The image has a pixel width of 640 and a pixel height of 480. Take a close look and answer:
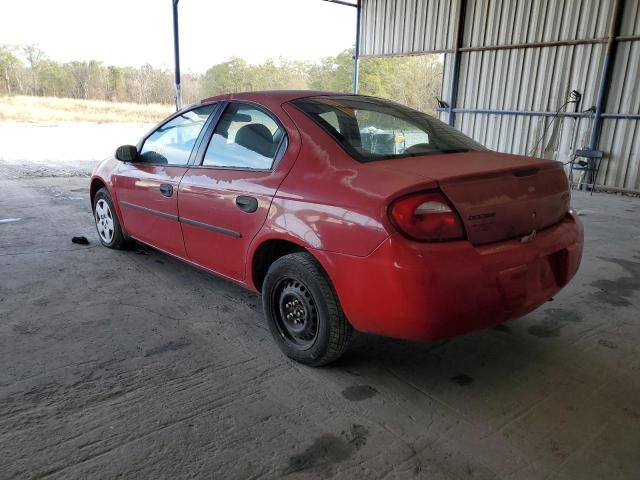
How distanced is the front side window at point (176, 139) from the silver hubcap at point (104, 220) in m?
0.92

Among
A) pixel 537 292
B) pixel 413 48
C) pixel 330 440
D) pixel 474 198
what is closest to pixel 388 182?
pixel 474 198

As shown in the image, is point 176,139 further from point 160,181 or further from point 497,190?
point 497,190

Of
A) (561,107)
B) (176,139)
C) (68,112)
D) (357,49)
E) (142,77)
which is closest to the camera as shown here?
(176,139)

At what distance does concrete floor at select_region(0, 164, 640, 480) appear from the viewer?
194 cm

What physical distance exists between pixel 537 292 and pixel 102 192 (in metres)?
3.98

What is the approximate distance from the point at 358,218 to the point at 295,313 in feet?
2.68

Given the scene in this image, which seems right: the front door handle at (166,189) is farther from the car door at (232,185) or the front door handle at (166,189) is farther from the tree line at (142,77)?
the tree line at (142,77)

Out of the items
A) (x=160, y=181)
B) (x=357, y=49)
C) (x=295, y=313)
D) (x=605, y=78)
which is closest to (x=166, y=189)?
(x=160, y=181)

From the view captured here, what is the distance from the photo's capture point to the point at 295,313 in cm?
271

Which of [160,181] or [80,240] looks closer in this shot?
[160,181]

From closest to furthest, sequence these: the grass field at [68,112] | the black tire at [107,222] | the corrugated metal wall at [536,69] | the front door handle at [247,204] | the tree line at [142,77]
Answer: the front door handle at [247,204]
the black tire at [107,222]
the corrugated metal wall at [536,69]
the grass field at [68,112]
the tree line at [142,77]

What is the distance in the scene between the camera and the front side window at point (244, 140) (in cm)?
283

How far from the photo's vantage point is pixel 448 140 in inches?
118

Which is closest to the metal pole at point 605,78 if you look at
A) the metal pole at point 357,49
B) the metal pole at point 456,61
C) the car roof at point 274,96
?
the metal pole at point 456,61
